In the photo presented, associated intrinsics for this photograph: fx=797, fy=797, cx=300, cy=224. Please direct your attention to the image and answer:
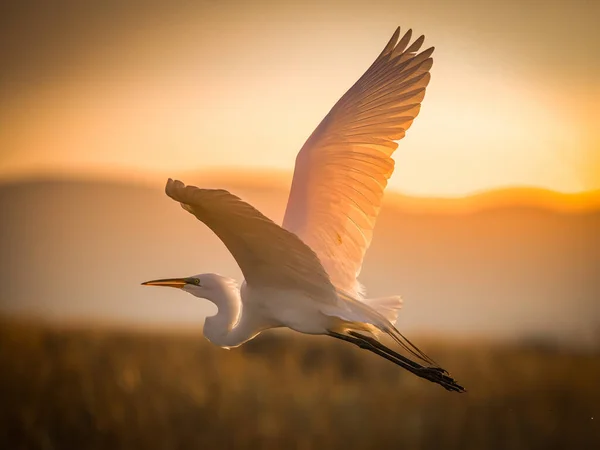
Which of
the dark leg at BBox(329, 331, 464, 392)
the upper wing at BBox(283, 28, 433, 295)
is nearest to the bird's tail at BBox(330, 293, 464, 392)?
the dark leg at BBox(329, 331, 464, 392)

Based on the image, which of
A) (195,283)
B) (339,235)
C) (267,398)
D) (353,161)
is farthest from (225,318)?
(267,398)

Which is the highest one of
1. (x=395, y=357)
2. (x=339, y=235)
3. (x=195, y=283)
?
(x=339, y=235)

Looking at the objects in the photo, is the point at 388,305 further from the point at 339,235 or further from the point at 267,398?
the point at 267,398

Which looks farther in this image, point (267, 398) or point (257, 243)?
point (267, 398)

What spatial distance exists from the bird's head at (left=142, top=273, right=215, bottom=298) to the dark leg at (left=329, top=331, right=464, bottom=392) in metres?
0.44

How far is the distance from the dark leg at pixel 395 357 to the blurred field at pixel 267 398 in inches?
90.4

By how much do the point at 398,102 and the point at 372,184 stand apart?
254mm

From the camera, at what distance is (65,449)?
4.80 m

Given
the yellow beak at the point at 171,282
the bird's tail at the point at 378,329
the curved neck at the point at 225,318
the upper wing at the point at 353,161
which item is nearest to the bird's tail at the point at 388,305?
the bird's tail at the point at 378,329

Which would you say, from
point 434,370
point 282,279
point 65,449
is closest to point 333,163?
point 282,279

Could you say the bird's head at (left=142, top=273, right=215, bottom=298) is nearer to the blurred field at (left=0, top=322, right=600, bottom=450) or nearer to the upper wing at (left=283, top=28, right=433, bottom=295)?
the upper wing at (left=283, top=28, right=433, bottom=295)

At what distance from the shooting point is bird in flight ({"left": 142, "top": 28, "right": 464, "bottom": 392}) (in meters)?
2.22

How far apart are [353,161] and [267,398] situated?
2.99 m

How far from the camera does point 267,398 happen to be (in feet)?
16.5
